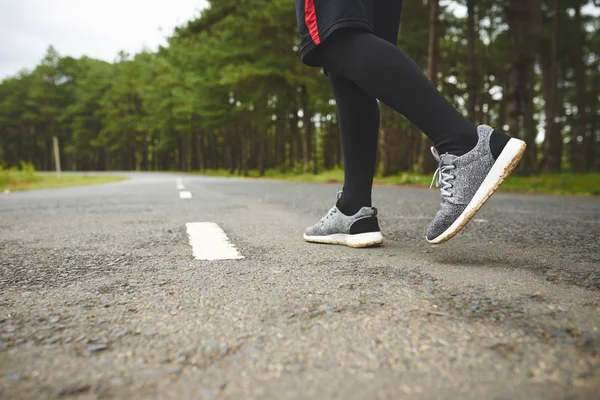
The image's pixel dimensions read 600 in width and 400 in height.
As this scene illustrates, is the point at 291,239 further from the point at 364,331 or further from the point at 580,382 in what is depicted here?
the point at 580,382

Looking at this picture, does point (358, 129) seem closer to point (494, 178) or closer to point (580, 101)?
point (494, 178)

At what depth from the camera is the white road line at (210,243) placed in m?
1.77

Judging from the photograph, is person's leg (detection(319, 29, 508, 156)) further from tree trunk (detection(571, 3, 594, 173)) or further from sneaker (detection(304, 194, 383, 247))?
tree trunk (detection(571, 3, 594, 173))

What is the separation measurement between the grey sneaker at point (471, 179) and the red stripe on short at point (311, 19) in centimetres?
75

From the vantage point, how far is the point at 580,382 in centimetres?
68

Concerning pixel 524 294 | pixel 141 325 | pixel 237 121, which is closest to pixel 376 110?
pixel 524 294

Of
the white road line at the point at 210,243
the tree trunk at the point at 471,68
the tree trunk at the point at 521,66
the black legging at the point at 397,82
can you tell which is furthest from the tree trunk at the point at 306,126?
the black legging at the point at 397,82

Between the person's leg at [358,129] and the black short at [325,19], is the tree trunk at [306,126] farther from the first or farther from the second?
the black short at [325,19]

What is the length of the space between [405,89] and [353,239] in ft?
2.40

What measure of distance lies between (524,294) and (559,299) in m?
0.08

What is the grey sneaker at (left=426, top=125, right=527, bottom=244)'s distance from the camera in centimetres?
162

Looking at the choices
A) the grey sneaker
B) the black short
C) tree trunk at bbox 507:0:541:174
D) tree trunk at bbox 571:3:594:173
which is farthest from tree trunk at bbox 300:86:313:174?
the grey sneaker

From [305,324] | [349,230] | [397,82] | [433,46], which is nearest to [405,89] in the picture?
[397,82]

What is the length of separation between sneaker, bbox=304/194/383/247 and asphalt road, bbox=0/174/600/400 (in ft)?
0.28
